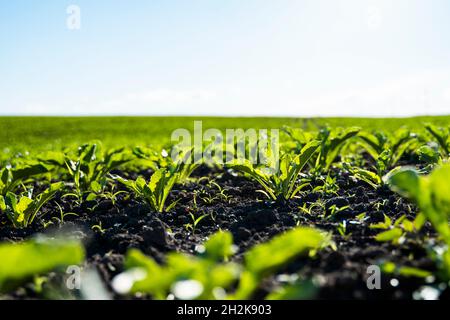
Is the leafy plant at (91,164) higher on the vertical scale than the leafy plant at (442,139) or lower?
lower

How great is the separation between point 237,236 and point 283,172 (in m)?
0.75

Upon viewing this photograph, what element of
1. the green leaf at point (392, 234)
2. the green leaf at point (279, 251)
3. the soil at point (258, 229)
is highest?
the green leaf at point (279, 251)

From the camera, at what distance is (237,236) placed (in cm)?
246

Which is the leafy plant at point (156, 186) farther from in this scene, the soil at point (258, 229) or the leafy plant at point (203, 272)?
the leafy plant at point (203, 272)

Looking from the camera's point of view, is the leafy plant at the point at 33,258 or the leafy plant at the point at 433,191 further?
the leafy plant at the point at 433,191

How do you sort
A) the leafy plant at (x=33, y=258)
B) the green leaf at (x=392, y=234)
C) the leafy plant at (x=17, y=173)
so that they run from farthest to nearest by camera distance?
the leafy plant at (x=17, y=173) → the green leaf at (x=392, y=234) → the leafy plant at (x=33, y=258)

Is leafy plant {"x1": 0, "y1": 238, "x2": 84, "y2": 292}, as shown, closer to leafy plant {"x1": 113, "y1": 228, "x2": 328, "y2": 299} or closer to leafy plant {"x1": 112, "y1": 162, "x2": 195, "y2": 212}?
leafy plant {"x1": 113, "y1": 228, "x2": 328, "y2": 299}

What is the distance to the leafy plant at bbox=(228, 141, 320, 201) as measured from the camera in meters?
2.91

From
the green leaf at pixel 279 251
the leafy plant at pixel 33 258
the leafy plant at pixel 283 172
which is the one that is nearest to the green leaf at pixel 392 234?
the green leaf at pixel 279 251

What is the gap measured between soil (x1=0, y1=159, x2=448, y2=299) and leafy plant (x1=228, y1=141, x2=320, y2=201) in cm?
10

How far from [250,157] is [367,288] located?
293 cm

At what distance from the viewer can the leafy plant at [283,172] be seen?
2.91 meters

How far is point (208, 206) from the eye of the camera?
3.37 meters

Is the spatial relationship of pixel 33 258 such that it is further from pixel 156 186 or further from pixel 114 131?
pixel 114 131
